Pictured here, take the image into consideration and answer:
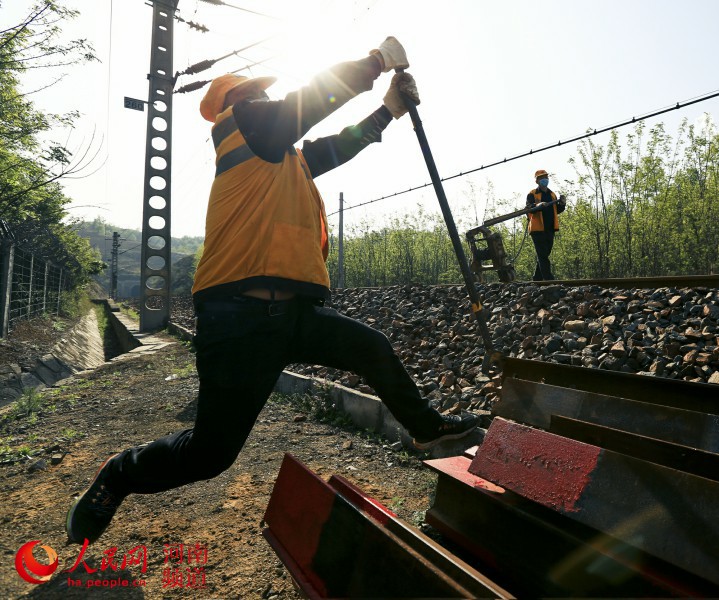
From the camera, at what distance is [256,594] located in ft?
6.85

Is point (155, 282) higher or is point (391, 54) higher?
point (391, 54)

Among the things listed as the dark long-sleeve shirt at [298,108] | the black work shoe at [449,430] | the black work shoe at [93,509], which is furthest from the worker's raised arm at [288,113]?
the black work shoe at [93,509]

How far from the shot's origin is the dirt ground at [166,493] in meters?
2.19

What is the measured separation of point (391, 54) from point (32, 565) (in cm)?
305

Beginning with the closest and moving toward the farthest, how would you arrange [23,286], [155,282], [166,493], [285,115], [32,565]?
[285,115]
[32,565]
[166,493]
[23,286]
[155,282]

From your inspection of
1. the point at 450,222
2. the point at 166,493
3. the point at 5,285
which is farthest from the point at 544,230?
the point at 5,285

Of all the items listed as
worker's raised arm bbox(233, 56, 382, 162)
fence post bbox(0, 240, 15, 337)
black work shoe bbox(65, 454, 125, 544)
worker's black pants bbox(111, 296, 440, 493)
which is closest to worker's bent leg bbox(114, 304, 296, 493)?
worker's black pants bbox(111, 296, 440, 493)

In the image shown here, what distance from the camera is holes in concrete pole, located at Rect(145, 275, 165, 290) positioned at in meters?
16.1

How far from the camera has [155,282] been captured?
16.3 meters

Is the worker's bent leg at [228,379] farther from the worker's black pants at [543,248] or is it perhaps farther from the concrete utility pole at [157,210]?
the concrete utility pole at [157,210]

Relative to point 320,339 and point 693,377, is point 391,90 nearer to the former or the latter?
point 320,339

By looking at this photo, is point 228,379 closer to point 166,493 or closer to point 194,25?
point 166,493

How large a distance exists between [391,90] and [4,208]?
9904mm

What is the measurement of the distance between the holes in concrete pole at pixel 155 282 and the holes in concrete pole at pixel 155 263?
0.32 m
